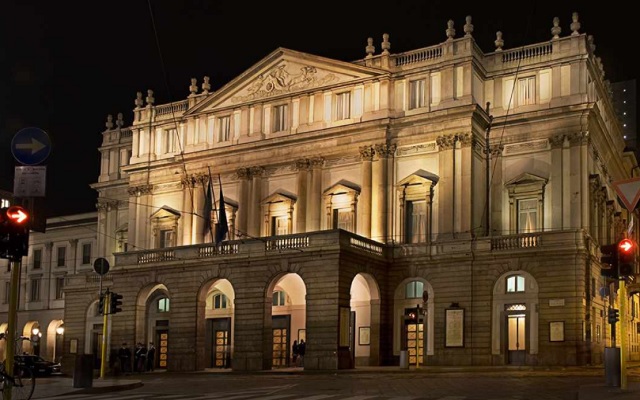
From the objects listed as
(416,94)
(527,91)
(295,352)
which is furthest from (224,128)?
(527,91)

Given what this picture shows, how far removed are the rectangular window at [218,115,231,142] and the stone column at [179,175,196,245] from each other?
3227 millimetres

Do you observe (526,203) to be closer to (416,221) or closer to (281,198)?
(416,221)

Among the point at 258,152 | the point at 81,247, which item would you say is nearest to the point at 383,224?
the point at 258,152

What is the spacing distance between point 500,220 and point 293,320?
1320 centimetres

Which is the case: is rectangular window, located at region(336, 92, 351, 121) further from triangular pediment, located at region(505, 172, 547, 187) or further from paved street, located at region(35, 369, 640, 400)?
paved street, located at region(35, 369, 640, 400)

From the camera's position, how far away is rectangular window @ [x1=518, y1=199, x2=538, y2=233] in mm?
50781

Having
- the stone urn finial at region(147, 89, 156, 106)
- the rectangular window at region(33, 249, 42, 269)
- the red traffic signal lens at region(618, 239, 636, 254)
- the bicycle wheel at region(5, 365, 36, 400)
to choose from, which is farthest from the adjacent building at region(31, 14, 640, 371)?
the bicycle wheel at region(5, 365, 36, 400)

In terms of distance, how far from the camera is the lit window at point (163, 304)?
191ft

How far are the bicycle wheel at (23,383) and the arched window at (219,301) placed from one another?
38.3 meters

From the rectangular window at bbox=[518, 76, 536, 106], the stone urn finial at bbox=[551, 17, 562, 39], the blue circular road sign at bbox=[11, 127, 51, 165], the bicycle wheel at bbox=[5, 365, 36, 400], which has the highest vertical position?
the stone urn finial at bbox=[551, 17, 562, 39]

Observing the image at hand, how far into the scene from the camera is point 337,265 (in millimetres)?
46781

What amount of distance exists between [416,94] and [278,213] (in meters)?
11.1

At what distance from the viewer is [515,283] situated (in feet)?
160

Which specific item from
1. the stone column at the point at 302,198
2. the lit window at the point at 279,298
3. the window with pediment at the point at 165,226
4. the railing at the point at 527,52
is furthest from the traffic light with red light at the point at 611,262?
the window with pediment at the point at 165,226
